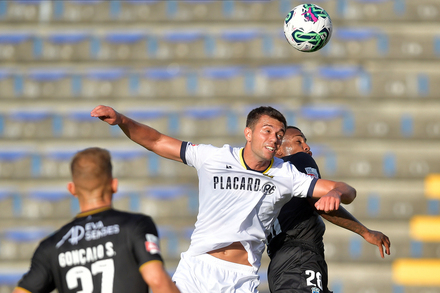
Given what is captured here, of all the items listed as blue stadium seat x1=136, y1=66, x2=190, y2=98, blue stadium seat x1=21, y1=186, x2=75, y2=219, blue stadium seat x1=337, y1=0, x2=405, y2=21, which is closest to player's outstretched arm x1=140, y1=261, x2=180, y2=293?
blue stadium seat x1=21, y1=186, x2=75, y2=219

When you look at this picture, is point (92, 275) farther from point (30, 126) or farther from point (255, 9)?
point (255, 9)

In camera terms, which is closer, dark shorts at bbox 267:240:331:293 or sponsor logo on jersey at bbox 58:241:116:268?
sponsor logo on jersey at bbox 58:241:116:268

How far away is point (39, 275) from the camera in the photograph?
2.92m

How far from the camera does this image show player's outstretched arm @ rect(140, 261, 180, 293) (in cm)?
276

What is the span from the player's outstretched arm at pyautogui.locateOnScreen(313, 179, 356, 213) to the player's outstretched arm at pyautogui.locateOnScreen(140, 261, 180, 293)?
138 cm

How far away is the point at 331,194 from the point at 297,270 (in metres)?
0.79

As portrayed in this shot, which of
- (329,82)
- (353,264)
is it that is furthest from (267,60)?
(353,264)

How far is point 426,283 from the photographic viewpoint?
7.75 meters

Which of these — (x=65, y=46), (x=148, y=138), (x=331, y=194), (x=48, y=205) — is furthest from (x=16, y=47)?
(x=331, y=194)

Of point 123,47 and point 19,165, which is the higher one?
point 123,47

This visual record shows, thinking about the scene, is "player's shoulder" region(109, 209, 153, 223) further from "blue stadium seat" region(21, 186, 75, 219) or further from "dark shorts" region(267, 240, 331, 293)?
"blue stadium seat" region(21, 186, 75, 219)

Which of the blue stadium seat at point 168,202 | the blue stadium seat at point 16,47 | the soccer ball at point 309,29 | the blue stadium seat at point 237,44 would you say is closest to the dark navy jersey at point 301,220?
the soccer ball at point 309,29

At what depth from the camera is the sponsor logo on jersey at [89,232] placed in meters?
2.87

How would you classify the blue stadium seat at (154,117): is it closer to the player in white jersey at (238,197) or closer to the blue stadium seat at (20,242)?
the blue stadium seat at (20,242)
